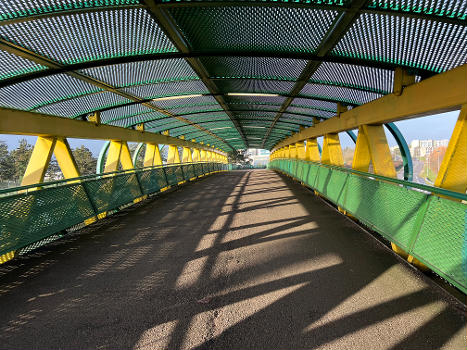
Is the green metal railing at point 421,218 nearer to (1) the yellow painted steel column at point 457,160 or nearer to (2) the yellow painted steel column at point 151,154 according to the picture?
(1) the yellow painted steel column at point 457,160

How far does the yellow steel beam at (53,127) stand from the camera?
5.09 meters

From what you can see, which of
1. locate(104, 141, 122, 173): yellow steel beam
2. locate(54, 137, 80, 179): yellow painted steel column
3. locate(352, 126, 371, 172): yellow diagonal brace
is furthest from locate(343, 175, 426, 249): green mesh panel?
locate(104, 141, 122, 173): yellow steel beam

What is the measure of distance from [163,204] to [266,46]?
5870mm

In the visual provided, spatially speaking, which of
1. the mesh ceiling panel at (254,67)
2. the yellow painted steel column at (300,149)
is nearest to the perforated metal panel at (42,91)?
the mesh ceiling panel at (254,67)

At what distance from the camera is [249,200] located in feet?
28.0

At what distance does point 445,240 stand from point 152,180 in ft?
30.3

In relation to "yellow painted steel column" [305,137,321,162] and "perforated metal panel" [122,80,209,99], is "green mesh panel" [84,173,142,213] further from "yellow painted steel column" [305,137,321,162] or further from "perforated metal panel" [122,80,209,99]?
"yellow painted steel column" [305,137,321,162]

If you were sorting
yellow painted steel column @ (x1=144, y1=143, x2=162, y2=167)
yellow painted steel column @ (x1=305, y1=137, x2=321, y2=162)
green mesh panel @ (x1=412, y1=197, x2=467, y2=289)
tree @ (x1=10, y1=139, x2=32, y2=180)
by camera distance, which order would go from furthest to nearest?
tree @ (x1=10, y1=139, x2=32, y2=180)
yellow painted steel column @ (x1=144, y1=143, x2=162, y2=167)
yellow painted steel column @ (x1=305, y1=137, x2=321, y2=162)
green mesh panel @ (x1=412, y1=197, x2=467, y2=289)

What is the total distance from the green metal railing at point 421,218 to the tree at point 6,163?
125ft

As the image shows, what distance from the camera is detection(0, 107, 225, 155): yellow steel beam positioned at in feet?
16.7

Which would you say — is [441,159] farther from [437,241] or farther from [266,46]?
[266,46]

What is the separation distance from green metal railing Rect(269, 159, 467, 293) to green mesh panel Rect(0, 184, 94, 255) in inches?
230

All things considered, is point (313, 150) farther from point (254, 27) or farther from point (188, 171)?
point (254, 27)

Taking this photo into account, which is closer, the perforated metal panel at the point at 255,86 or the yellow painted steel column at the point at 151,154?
the perforated metal panel at the point at 255,86
